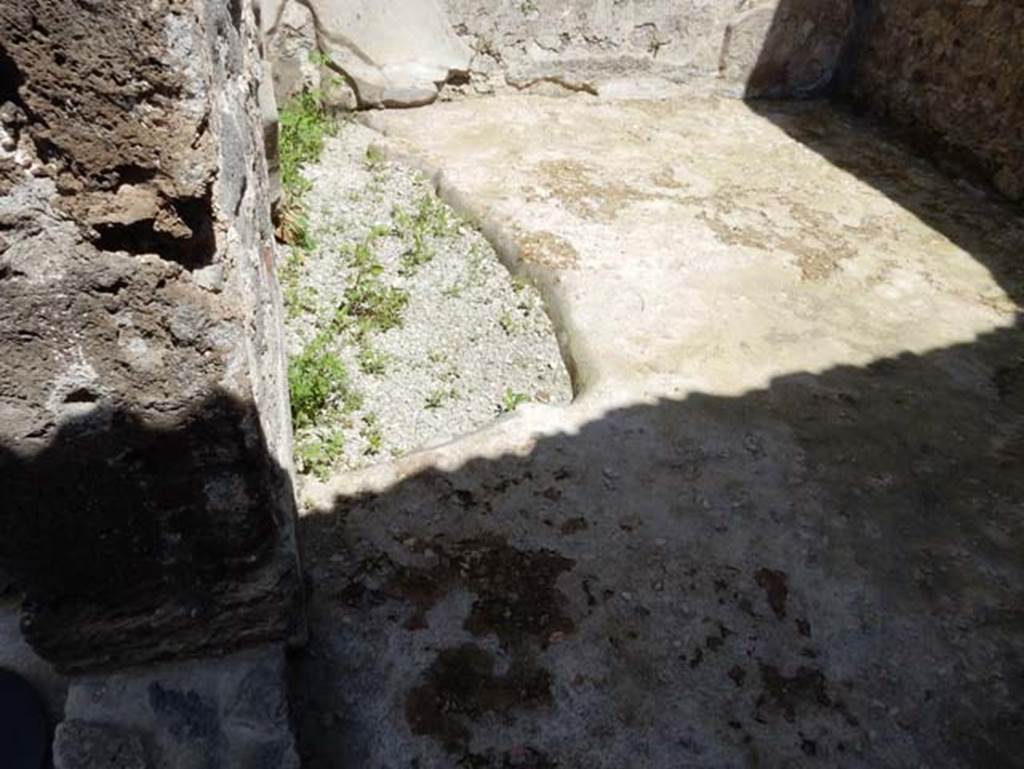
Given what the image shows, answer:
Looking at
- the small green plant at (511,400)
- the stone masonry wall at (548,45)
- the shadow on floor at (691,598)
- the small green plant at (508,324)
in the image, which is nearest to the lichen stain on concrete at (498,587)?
the shadow on floor at (691,598)

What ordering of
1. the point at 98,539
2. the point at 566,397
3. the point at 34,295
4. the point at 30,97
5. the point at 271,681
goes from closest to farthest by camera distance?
the point at 30,97 < the point at 34,295 < the point at 98,539 < the point at 271,681 < the point at 566,397

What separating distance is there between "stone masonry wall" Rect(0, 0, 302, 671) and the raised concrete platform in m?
0.55

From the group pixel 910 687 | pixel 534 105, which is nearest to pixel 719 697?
pixel 910 687

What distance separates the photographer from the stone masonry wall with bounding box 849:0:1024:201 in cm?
471

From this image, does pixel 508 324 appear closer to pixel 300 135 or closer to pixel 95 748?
pixel 300 135

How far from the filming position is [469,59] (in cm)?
549

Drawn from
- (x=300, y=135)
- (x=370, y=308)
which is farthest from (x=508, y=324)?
(x=300, y=135)

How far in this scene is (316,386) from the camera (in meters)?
3.05

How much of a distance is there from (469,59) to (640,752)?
4734 millimetres

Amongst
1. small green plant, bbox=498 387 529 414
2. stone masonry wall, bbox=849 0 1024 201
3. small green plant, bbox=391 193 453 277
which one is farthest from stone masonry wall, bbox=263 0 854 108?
small green plant, bbox=498 387 529 414

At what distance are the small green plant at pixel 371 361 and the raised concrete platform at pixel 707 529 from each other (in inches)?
26.3

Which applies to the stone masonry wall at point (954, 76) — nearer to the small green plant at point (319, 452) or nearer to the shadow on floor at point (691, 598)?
the shadow on floor at point (691, 598)

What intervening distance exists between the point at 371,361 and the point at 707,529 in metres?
1.52

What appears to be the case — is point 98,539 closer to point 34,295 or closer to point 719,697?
point 34,295
